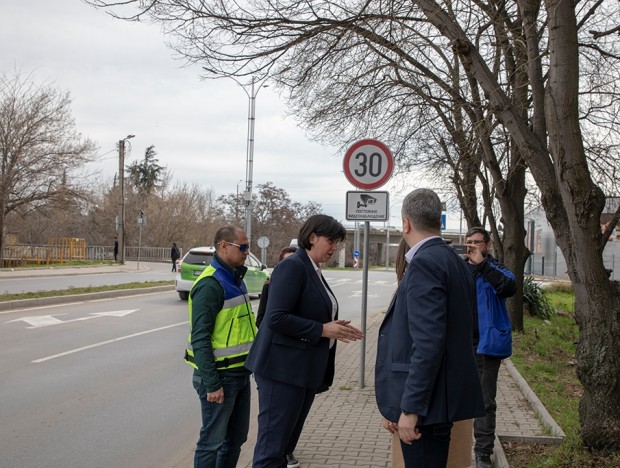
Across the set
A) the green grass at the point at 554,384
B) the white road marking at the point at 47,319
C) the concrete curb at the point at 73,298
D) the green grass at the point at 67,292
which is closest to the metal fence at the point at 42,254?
the green grass at the point at 67,292

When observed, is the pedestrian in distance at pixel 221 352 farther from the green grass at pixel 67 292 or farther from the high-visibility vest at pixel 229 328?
the green grass at pixel 67 292

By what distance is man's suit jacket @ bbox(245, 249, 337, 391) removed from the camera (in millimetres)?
3756

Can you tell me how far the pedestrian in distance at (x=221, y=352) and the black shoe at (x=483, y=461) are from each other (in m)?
1.90

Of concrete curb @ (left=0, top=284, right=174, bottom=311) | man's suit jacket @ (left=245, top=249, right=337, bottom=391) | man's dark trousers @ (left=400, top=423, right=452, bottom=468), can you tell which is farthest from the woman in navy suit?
concrete curb @ (left=0, top=284, right=174, bottom=311)

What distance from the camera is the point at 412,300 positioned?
297cm

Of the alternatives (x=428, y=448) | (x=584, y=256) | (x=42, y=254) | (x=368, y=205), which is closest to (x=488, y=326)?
(x=584, y=256)

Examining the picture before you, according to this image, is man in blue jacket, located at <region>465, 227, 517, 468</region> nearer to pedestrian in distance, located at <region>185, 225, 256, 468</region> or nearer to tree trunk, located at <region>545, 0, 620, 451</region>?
tree trunk, located at <region>545, 0, 620, 451</region>

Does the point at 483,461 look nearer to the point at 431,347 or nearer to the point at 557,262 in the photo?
the point at 431,347

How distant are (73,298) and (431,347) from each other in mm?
16590

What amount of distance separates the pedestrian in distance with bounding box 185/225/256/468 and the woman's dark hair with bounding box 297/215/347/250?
46cm

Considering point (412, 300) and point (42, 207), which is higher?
point (42, 207)

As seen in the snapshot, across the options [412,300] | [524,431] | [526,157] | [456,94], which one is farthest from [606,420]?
[456,94]

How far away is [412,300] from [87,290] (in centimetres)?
1824

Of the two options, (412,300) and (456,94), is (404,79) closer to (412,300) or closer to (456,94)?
(456,94)
